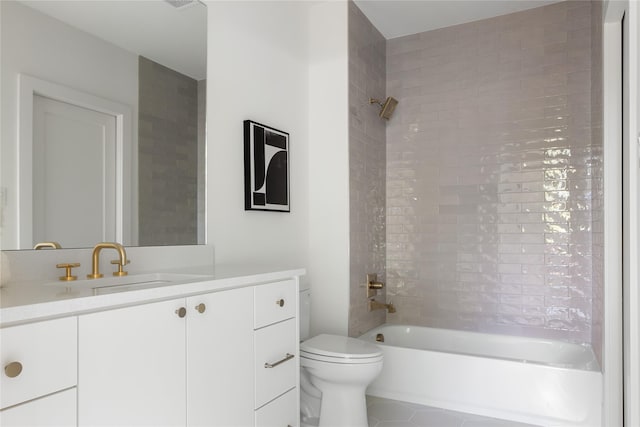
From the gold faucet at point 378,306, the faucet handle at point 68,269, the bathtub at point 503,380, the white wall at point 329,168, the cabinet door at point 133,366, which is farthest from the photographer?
the gold faucet at point 378,306

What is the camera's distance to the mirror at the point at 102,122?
1488mm

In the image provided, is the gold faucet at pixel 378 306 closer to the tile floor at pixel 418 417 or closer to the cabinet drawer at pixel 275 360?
the tile floor at pixel 418 417

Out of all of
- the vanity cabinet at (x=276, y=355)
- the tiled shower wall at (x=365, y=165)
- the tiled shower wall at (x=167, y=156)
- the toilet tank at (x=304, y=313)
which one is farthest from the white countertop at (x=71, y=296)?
the tiled shower wall at (x=365, y=165)

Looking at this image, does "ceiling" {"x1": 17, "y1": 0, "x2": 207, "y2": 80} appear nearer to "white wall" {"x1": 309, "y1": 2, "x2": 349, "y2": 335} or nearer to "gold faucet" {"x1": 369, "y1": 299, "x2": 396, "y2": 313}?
"white wall" {"x1": 309, "y1": 2, "x2": 349, "y2": 335}

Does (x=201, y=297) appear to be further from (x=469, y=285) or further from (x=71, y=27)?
(x=469, y=285)

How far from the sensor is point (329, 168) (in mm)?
3127

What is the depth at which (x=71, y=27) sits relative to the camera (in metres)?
1.66

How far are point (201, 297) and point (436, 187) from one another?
2.46 meters

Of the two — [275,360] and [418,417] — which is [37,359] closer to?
[275,360]

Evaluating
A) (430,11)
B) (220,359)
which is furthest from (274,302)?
(430,11)

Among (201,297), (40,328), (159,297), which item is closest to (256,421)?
(201,297)

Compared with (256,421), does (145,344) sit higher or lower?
higher

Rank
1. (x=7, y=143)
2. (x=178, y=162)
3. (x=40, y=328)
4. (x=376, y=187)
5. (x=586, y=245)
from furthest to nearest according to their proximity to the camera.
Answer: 1. (x=376, y=187)
2. (x=586, y=245)
3. (x=178, y=162)
4. (x=7, y=143)
5. (x=40, y=328)

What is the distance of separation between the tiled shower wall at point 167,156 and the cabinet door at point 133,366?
677 mm
